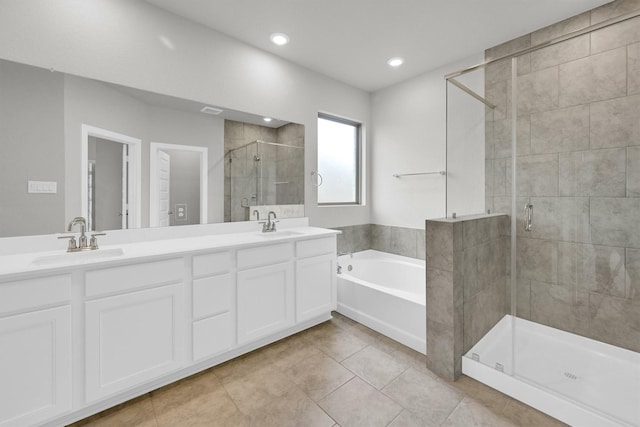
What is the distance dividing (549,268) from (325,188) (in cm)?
223

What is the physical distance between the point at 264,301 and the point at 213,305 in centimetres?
39

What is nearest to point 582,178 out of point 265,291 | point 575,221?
point 575,221

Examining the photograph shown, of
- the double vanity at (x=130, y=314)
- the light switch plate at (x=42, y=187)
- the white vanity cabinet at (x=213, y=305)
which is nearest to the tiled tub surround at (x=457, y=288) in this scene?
the double vanity at (x=130, y=314)

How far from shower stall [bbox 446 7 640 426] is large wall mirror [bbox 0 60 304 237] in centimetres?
179

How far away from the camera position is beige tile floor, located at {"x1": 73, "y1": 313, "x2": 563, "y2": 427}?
147 centimetres

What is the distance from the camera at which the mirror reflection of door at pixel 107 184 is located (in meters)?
1.82

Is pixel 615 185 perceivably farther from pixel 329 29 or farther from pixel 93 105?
pixel 93 105

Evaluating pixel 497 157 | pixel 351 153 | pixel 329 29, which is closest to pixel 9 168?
pixel 329 29

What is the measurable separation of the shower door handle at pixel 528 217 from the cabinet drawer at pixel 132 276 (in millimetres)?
2486

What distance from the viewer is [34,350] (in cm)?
129

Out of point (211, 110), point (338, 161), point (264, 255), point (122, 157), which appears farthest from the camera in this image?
point (338, 161)

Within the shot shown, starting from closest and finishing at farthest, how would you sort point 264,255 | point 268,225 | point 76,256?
point 76,256 → point 264,255 → point 268,225

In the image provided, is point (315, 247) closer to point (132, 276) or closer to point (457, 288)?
point (457, 288)

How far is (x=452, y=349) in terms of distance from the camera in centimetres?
178
